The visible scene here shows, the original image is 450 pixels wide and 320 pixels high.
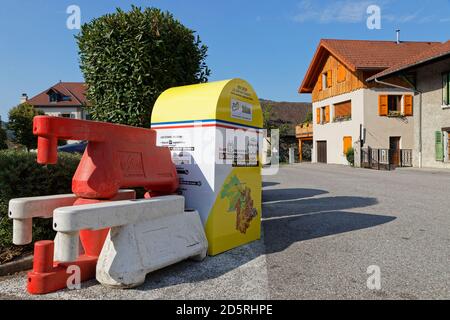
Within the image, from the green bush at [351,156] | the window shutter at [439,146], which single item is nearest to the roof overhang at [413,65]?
the window shutter at [439,146]

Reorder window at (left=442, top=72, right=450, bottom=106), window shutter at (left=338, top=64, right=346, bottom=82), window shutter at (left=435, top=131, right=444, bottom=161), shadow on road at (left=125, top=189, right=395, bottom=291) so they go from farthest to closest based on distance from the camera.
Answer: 1. window shutter at (left=338, top=64, right=346, bottom=82)
2. window shutter at (left=435, top=131, right=444, bottom=161)
3. window at (left=442, top=72, right=450, bottom=106)
4. shadow on road at (left=125, top=189, right=395, bottom=291)

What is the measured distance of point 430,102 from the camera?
801 inches

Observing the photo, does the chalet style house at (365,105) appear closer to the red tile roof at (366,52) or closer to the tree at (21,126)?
the red tile roof at (366,52)

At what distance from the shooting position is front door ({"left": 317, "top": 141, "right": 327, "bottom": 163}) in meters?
30.6

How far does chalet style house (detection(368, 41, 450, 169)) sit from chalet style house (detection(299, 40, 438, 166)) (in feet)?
4.85

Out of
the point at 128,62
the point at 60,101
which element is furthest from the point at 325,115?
the point at 60,101

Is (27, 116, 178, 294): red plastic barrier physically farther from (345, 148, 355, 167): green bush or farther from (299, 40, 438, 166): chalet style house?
(345, 148, 355, 167): green bush

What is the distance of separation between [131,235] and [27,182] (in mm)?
1682

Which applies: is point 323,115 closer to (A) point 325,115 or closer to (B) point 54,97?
(A) point 325,115

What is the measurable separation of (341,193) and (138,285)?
8.21 metres

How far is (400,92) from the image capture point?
24750mm

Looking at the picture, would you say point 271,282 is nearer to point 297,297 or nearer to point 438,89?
point 297,297

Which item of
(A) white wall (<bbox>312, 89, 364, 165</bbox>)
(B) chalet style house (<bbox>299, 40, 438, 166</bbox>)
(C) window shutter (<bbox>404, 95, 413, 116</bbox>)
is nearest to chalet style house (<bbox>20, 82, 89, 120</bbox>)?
(A) white wall (<bbox>312, 89, 364, 165</bbox>)

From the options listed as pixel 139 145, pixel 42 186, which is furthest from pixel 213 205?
pixel 42 186
